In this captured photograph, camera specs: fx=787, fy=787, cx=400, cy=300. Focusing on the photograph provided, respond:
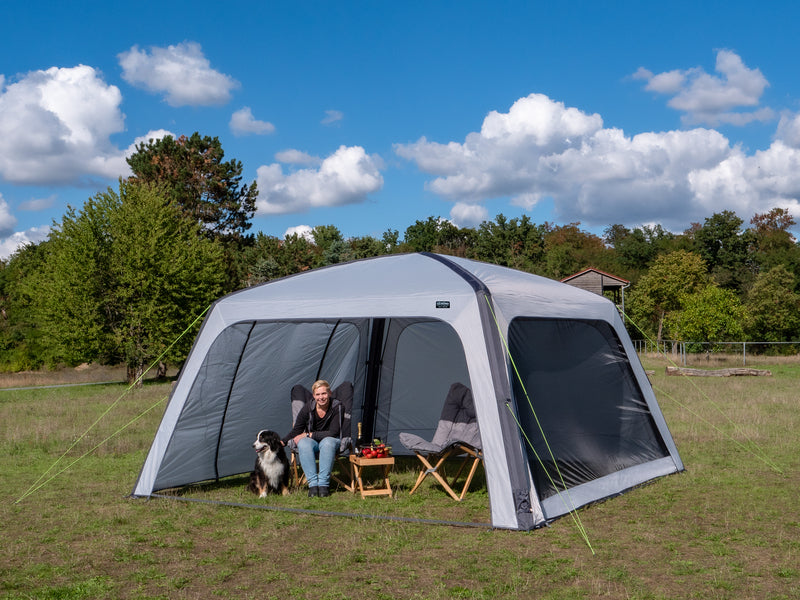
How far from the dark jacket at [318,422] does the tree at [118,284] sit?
1657 centimetres

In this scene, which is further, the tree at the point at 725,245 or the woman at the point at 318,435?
the tree at the point at 725,245

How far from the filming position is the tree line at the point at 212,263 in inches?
893

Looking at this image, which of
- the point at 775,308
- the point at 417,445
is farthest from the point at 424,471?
the point at 775,308

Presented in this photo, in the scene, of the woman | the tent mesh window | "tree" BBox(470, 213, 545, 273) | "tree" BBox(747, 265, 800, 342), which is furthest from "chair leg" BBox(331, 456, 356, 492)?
"tree" BBox(470, 213, 545, 273)

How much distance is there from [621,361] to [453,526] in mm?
2668

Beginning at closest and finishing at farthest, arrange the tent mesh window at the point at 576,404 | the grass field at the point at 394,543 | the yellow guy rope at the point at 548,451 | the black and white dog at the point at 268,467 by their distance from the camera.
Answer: the grass field at the point at 394,543 < the yellow guy rope at the point at 548,451 < the tent mesh window at the point at 576,404 < the black and white dog at the point at 268,467

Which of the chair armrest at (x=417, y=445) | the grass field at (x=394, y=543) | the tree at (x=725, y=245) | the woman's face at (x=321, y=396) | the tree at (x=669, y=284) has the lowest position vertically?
the grass field at (x=394, y=543)

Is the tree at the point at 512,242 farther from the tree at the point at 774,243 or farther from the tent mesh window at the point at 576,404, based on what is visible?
the tent mesh window at the point at 576,404

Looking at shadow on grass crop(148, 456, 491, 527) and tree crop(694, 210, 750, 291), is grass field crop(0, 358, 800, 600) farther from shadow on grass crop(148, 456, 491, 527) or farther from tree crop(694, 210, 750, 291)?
Answer: tree crop(694, 210, 750, 291)

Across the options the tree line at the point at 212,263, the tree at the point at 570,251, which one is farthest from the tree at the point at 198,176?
the tree at the point at 570,251

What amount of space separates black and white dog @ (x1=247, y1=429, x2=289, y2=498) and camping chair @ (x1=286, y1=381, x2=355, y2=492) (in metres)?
0.31

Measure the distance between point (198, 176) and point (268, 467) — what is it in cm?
2747

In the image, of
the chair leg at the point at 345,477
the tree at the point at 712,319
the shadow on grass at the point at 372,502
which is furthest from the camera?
the tree at the point at 712,319

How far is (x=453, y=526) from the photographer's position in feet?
18.1
